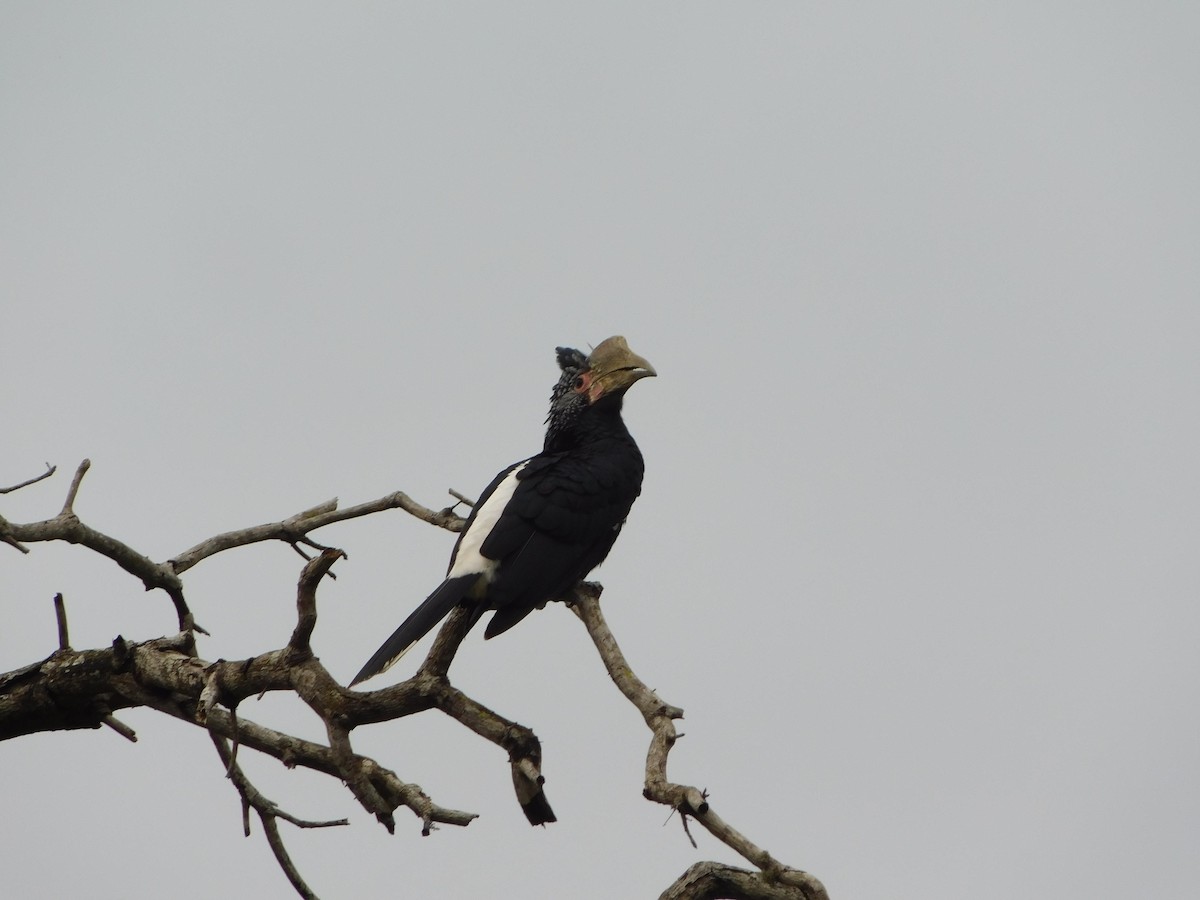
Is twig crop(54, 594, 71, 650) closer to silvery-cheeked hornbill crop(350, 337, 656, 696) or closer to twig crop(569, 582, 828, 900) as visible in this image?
silvery-cheeked hornbill crop(350, 337, 656, 696)

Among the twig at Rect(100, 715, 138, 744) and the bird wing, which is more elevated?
the bird wing

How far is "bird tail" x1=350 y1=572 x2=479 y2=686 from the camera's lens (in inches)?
169

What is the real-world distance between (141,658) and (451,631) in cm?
88

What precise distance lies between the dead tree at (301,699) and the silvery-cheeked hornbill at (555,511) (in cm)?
45

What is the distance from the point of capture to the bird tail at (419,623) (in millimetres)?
4285

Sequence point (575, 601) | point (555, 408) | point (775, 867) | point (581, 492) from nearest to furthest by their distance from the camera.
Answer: point (775, 867), point (575, 601), point (581, 492), point (555, 408)

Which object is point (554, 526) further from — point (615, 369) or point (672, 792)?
point (672, 792)

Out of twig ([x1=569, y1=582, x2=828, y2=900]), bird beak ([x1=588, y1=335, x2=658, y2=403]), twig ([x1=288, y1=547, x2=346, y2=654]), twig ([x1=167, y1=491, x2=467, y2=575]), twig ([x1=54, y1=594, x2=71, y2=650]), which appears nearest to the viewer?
twig ([x1=569, y1=582, x2=828, y2=900])

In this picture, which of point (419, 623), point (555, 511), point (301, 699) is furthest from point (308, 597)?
point (555, 511)

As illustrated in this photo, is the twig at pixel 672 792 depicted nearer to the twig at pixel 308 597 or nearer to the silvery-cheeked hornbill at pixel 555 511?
the twig at pixel 308 597

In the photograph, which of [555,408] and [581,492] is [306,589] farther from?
[555,408]

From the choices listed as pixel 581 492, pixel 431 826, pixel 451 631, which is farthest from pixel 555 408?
pixel 431 826

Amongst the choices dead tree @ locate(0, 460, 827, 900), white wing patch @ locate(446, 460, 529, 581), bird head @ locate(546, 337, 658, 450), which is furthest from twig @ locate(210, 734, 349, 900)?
bird head @ locate(546, 337, 658, 450)

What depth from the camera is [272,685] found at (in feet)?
11.0
